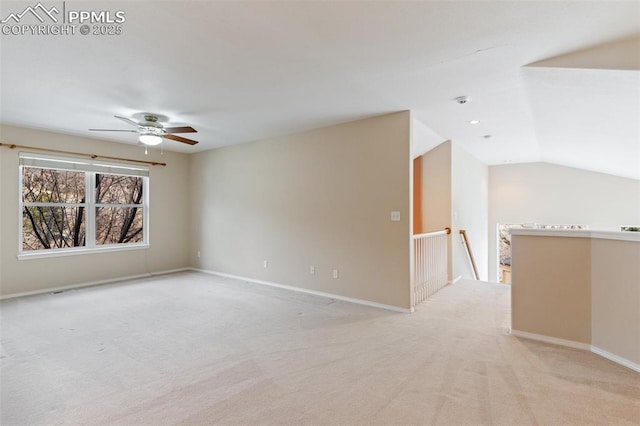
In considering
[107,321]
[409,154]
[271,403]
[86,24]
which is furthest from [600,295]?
[107,321]

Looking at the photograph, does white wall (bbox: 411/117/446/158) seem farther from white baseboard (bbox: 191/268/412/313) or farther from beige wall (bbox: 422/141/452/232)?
white baseboard (bbox: 191/268/412/313)

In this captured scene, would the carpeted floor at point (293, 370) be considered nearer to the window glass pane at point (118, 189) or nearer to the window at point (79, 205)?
the window at point (79, 205)

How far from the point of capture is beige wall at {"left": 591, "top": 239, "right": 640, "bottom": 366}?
2.41m

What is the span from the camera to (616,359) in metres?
2.49

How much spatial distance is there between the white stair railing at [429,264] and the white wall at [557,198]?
3546mm

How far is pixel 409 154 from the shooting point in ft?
12.5

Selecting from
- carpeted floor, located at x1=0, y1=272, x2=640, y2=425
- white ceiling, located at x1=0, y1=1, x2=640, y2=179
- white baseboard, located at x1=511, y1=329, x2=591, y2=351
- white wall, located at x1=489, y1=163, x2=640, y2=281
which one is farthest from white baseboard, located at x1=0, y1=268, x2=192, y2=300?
white wall, located at x1=489, y1=163, x2=640, y2=281

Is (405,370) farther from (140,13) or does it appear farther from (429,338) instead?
A: (140,13)

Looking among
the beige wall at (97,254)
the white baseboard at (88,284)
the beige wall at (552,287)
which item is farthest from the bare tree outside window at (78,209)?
the beige wall at (552,287)

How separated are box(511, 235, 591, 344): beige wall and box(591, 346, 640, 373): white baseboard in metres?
0.09

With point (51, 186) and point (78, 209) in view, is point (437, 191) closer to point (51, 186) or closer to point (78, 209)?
point (78, 209)

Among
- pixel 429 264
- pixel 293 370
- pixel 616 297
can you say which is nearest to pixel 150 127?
pixel 293 370

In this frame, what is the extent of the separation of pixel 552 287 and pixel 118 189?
6788 millimetres

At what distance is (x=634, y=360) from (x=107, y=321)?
16.4ft
